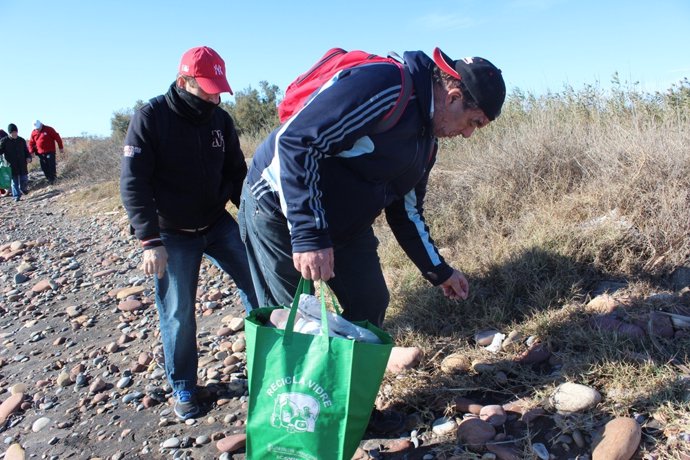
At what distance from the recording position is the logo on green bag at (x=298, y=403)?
2004 mm

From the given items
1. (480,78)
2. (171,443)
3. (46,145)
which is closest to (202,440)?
(171,443)

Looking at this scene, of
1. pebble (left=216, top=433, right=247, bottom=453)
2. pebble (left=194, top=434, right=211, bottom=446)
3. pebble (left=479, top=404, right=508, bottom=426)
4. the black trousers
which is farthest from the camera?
the black trousers

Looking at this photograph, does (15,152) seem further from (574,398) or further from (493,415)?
(574,398)

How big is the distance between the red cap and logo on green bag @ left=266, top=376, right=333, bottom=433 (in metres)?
1.59

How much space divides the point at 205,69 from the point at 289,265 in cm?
115

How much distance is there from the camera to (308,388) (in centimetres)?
200

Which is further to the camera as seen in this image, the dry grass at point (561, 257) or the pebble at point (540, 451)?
the dry grass at point (561, 257)

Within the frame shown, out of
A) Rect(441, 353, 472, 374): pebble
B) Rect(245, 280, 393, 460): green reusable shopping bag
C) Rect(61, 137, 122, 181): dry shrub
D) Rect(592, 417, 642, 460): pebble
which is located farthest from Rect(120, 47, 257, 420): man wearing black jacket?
Rect(61, 137, 122, 181): dry shrub

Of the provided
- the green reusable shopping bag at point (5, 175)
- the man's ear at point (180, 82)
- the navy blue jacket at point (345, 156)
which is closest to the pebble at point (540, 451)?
the navy blue jacket at point (345, 156)

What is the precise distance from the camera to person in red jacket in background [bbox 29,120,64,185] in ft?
49.2

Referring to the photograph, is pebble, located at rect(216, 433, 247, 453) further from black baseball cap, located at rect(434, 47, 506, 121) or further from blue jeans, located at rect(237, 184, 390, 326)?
black baseball cap, located at rect(434, 47, 506, 121)

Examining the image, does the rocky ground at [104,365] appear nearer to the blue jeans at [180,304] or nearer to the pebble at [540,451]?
the blue jeans at [180,304]

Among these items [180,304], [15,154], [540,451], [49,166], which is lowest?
[540,451]

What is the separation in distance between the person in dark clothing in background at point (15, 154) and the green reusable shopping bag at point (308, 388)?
14.6 m
